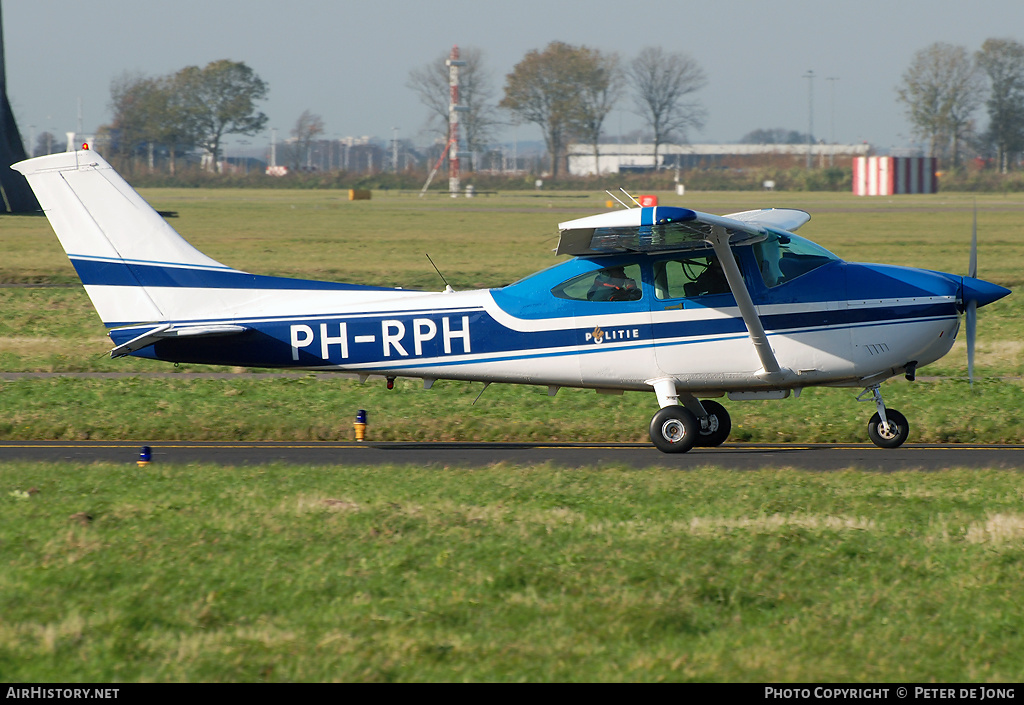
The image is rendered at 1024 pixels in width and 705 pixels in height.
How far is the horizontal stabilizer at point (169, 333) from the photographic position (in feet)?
40.3

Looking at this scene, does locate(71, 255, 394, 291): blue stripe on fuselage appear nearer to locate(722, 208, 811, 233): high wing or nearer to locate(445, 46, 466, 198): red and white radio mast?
locate(722, 208, 811, 233): high wing

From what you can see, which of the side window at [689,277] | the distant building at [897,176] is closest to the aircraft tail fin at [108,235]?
the side window at [689,277]

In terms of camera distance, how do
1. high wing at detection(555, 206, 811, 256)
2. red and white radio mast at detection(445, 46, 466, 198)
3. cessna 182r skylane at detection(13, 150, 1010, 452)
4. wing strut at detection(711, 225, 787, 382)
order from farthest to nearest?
red and white radio mast at detection(445, 46, 466, 198), cessna 182r skylane at detection(13, 150, 1010, 452), wing strut at detection(711, 225, 787, 382), high wing at detection(555, 206, 811, 256)

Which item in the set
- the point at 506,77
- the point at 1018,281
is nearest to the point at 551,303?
the point at 1018,281

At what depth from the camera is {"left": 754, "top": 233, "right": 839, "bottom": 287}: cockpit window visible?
12.0 meters

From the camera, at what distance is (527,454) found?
481 inches

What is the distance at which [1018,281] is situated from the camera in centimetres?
2928

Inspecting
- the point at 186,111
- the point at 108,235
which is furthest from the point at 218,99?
the point at 108,235

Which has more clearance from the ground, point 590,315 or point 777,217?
point 777,217

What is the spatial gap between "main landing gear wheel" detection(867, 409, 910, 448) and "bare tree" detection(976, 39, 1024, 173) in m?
147

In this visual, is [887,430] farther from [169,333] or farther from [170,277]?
[170,277]

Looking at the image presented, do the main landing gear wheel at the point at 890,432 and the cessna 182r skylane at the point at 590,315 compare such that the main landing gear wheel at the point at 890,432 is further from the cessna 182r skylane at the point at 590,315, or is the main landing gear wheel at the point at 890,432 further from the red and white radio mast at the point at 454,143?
the red and white radio mast at the point at 454,143

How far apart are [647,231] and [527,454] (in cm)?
278

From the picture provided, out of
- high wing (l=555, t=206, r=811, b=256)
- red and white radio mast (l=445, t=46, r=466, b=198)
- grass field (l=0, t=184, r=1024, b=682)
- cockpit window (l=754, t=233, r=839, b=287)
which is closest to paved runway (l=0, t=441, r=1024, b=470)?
grass field (l=0, t=184, r=1024, b=682)
